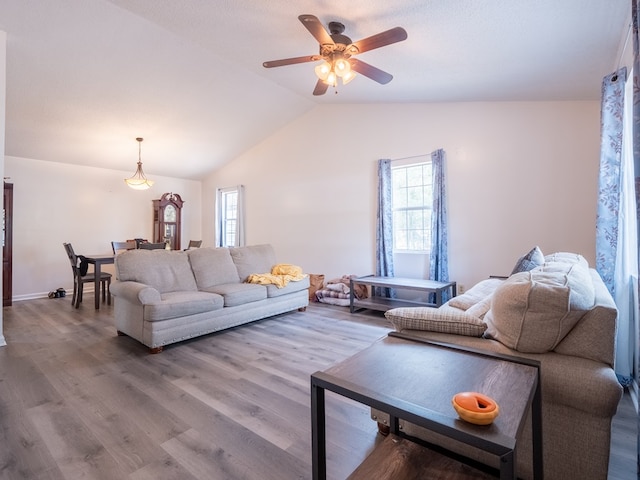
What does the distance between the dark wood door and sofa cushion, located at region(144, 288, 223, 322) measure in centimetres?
321

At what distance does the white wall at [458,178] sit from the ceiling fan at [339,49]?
76.0 inches

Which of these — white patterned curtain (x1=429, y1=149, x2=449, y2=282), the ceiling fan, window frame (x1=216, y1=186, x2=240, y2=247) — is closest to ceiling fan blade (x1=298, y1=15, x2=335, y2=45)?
the ceiling fan

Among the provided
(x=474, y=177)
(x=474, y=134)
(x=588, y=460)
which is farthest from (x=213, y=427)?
(x=474, y=134)

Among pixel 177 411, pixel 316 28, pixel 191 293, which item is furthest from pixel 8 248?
pixel 316 28

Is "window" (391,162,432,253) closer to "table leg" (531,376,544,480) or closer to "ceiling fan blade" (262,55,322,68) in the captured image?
"ceiling fan blade" (262,55,322,68)

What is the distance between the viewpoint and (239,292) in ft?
11.7

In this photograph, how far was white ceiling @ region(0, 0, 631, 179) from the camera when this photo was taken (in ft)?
7.46

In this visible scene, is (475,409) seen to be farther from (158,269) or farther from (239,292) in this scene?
(158,269)

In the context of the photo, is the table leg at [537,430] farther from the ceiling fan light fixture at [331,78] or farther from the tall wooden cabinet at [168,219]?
the tall wooden cabinet at [168,219]

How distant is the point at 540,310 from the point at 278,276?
128 inches

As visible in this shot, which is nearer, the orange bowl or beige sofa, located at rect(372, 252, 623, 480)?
the orange bowl

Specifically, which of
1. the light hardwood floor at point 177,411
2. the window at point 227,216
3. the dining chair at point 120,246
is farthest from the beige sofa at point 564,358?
the window at point 227,216

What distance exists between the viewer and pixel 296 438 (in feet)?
5.54

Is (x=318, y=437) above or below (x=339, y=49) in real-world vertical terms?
below
